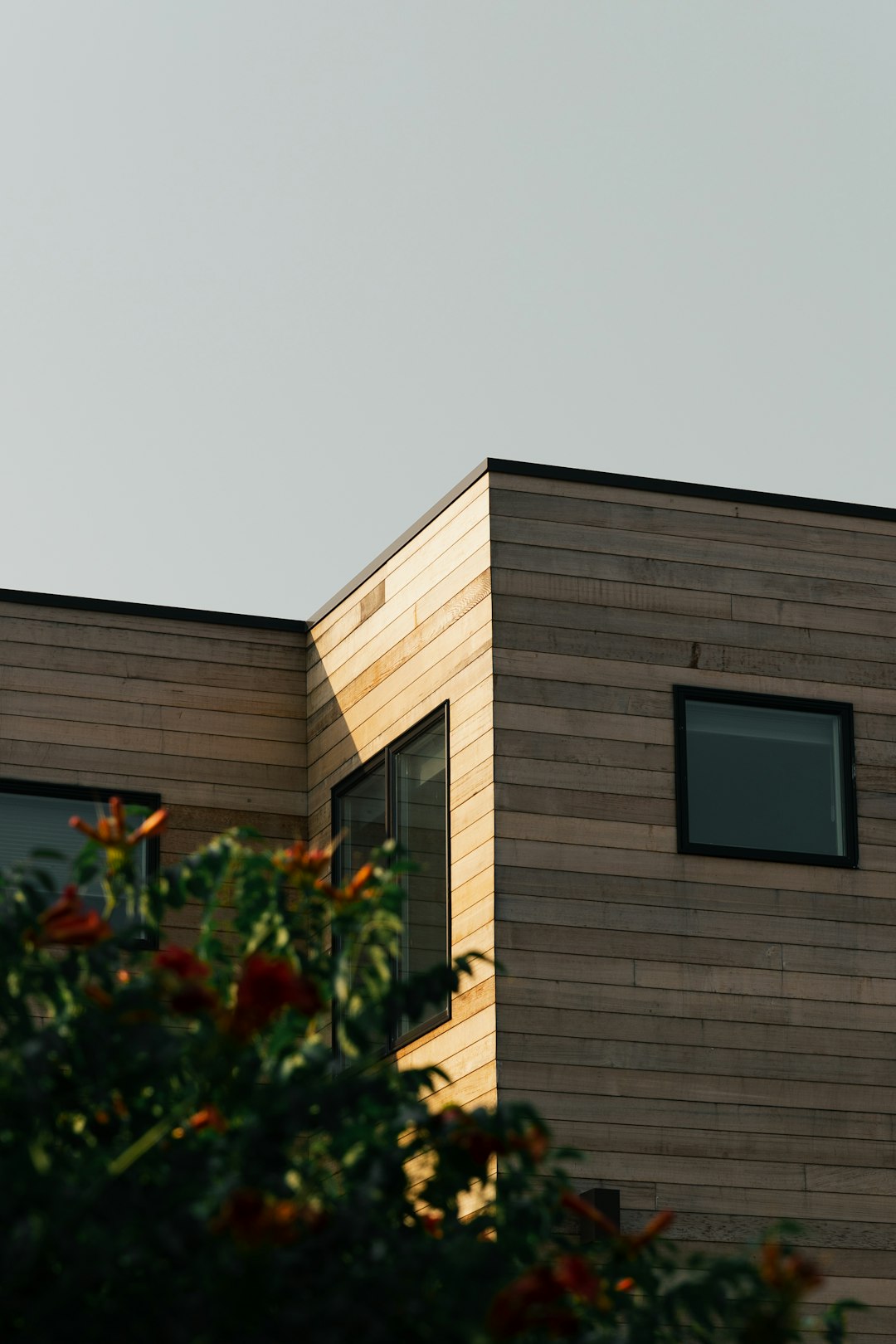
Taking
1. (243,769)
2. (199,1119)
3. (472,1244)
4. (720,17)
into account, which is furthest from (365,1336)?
(720,17)

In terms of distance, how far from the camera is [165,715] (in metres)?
10.5

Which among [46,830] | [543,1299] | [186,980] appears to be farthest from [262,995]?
[46,830]

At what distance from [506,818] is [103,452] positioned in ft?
26.4

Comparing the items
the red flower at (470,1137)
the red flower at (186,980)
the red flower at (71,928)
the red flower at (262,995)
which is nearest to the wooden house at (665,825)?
the red flower at (470,1137)

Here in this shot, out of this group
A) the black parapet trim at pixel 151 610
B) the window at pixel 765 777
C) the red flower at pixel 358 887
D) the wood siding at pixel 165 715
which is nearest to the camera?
the red flower at pixel 358 887

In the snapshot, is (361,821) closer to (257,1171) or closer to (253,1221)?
(257,1171)

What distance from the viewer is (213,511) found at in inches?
636

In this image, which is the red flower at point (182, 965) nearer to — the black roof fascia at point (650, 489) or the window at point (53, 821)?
the black roof fascia at point (650, 489)

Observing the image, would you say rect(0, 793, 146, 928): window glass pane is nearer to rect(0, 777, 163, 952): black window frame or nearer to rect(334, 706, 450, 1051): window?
rect(0, 777, 163, 952): black window frame

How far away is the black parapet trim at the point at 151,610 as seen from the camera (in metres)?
10.4

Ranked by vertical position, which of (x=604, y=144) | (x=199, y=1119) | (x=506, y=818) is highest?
(x=604, y=144)

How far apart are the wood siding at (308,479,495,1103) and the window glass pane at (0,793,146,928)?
1064 millimetres

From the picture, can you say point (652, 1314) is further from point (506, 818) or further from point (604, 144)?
point (604, 144)

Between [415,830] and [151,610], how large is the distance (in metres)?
2.03
